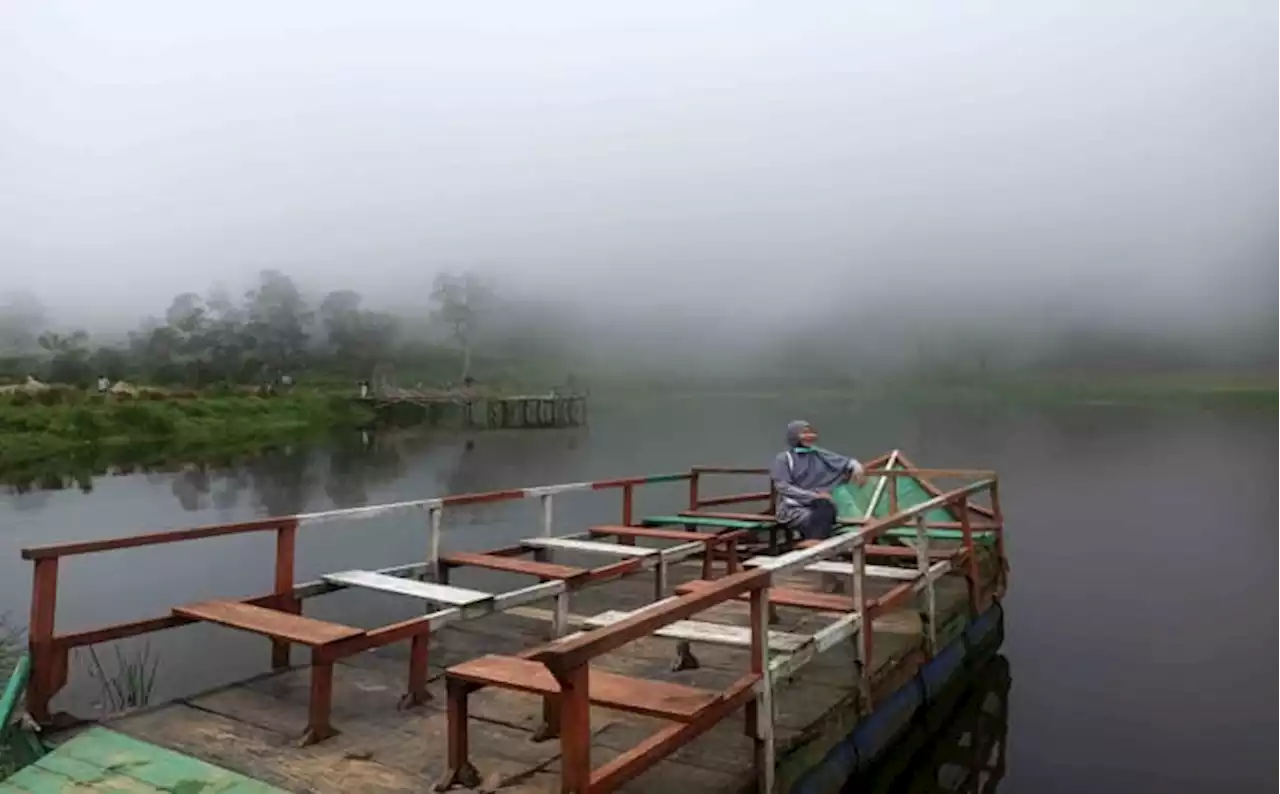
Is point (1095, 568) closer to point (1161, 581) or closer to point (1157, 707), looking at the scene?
point (1161, 581)

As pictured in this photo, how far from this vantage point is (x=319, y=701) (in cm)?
537

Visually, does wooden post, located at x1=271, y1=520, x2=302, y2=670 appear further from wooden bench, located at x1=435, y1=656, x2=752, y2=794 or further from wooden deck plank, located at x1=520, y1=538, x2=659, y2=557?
wooden deck plank, located at x1=520, y1=538, x2=659, y2=557

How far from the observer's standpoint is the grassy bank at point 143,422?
4212 centimetres

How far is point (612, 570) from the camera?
7.49 meters


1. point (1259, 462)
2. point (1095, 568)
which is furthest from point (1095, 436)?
point (1095, 568)

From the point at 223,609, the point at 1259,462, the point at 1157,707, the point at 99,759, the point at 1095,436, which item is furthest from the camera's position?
the point at 1095,436

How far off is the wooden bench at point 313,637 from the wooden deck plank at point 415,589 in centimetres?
74

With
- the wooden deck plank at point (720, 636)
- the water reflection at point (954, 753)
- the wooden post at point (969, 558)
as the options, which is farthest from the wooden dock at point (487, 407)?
the wooden deck plank at point (720, 636)

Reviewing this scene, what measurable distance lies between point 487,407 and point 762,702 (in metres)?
69.3

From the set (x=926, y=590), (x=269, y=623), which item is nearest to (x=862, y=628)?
(x=926, y=590)

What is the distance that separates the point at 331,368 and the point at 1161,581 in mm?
86517

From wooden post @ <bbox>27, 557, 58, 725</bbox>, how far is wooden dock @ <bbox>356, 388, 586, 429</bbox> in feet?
213

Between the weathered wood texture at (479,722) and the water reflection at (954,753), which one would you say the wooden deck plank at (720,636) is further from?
the water reflection at (954,753)

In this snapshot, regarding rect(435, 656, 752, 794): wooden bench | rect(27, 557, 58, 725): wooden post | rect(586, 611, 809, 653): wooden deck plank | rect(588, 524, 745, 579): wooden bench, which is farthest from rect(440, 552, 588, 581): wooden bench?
rect(27, 557, 58, 725): wooden post
